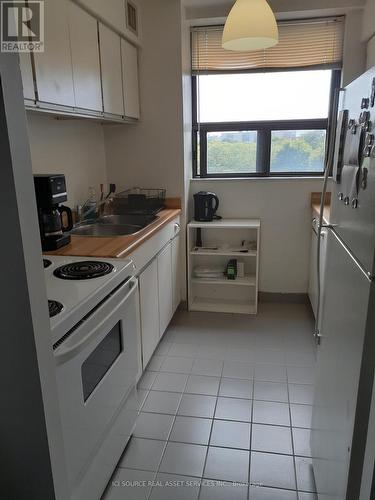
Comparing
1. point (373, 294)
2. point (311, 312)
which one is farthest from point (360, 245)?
point (311, 312)

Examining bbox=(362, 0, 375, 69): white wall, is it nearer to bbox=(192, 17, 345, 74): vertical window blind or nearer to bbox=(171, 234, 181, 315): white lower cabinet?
bbox=(192, 17, 345, 74): vertical window blind

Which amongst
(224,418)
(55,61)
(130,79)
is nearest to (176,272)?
(224,418)

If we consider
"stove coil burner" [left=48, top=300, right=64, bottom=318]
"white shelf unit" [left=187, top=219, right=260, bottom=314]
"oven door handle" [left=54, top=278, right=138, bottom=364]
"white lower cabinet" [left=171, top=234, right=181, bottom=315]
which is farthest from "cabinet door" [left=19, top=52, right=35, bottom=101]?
"white shelf unit" [left=187, top=219, right=260, bottom=314]

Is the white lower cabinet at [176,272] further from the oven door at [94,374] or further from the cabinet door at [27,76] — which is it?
the cabinet door at [27,76]

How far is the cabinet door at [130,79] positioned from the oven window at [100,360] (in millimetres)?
1795

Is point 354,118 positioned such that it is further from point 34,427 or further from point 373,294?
point 34,427

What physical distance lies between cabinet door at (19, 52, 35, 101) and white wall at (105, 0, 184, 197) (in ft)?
5.32

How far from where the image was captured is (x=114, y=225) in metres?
2.76

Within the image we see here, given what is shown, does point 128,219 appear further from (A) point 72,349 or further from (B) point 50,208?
(A) point 72,349

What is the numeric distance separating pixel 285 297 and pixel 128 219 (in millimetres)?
1671

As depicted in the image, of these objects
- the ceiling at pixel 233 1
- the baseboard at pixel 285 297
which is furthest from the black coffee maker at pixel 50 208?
the baseboard at pixel 285 297

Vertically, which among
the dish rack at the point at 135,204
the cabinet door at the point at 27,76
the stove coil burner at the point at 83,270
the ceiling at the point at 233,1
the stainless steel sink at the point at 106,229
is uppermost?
the ceiling at the point at 233,1

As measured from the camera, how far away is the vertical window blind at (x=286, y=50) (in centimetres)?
308

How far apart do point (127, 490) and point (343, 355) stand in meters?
1.10
